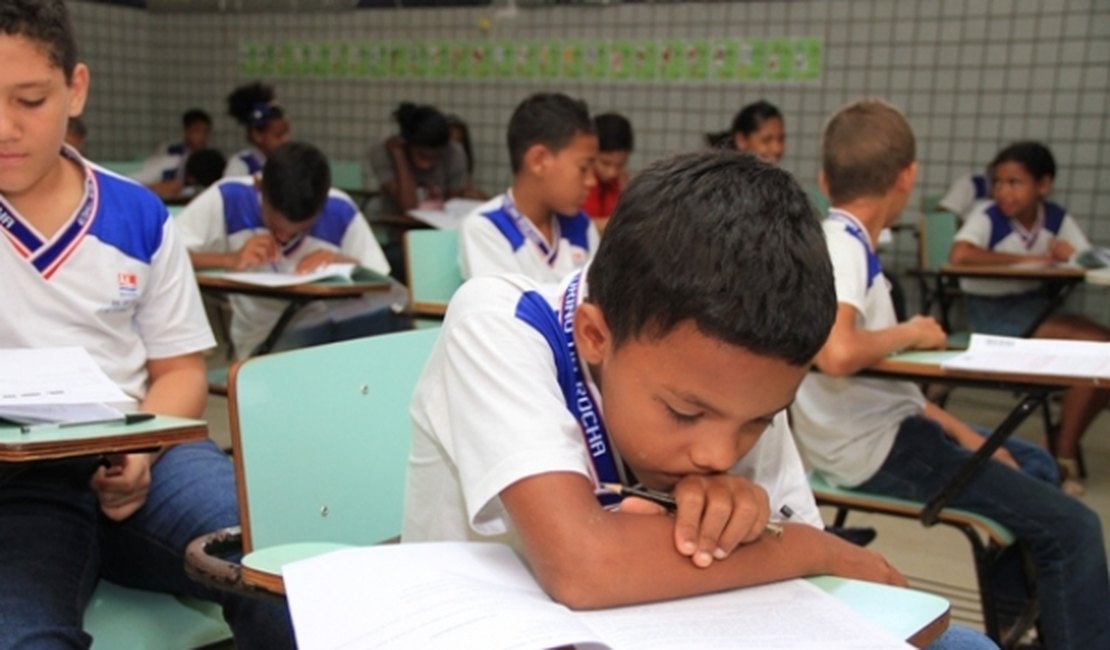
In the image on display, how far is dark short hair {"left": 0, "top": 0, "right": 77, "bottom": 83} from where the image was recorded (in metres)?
1.27

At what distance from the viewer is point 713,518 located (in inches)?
33.9

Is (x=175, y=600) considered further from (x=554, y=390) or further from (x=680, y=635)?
(x=680, y=635)

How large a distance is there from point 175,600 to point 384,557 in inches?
24.6

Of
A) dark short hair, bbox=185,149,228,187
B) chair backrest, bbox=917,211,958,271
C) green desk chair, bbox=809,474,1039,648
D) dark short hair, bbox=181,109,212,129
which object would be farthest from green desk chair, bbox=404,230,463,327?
dark short hair, bbox=181,109,212,129

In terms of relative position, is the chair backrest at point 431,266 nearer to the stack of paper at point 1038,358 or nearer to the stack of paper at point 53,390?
the stack of paper at point 1038,358

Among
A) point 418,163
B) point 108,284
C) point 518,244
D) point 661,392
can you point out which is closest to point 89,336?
point 108,284

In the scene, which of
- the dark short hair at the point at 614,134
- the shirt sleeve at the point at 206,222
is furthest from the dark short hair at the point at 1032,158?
the shirt sleeve at the point at 206,222

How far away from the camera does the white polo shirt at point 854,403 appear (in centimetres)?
198

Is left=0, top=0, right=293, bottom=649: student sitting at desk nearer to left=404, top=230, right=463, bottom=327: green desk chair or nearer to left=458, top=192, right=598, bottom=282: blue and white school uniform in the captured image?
left=404, top=230, right=463, bottom=327: green desk chair

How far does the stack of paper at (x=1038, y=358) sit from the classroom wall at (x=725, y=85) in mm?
3203

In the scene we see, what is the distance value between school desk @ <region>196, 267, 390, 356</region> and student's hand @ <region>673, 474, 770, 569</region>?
198 cm

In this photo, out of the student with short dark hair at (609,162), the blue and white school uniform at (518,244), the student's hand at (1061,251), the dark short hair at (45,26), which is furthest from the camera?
the student with short dark hair at (609,162)

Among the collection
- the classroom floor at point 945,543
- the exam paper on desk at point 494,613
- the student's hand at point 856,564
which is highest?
the exam paper on desk at point 494,613

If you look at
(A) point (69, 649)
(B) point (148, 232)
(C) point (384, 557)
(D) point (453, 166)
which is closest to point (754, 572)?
(C) point (384, 557)
